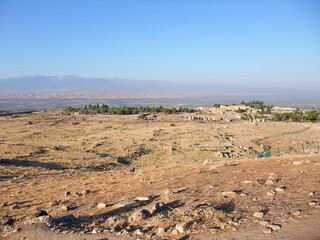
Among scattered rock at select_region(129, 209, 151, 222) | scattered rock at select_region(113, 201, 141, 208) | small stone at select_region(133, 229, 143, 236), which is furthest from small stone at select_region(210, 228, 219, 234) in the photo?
scattered rock at select_region(113, 201, 141, 208)

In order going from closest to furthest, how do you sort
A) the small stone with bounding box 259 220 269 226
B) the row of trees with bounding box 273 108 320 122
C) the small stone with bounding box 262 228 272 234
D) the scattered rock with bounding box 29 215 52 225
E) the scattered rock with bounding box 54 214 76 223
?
the small stone with bounding box 262 228 272 234, the small stone with bounding box 259 220 269 226, the scattered rock with bounding box 29 215 52 225, the scattered rock with bounding box 54 214 76 223, the row of trees with bounding box 273 108 320 122

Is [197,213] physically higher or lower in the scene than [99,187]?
higher

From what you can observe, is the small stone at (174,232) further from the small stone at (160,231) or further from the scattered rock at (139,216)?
the scattered rock at (139,216)

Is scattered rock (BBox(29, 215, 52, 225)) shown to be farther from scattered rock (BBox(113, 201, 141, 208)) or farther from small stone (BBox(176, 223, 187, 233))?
small stone (BBox(176, 223, 187, 233))

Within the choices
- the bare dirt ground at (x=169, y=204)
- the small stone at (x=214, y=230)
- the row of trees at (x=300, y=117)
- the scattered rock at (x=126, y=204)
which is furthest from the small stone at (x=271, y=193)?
the row of trees at (x=300, y=117)

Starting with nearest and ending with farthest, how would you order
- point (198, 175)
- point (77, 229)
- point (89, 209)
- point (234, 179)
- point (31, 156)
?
point (77, 229)
point (89, 209)
point (234, 179)
point (198, 175)
point (31, 156)

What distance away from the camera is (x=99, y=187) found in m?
13.7

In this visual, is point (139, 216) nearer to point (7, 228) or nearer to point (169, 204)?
point (169, 204)

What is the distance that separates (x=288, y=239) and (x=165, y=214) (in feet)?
11.7

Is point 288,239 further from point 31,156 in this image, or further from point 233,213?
point 31,156

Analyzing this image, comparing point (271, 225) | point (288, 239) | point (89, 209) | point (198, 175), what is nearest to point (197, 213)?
point (271, 225)

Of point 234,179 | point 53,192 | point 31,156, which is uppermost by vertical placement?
point 234,179

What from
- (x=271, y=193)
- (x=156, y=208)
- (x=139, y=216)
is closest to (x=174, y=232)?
(x=139, y=216)

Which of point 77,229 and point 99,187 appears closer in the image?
point 77,229
